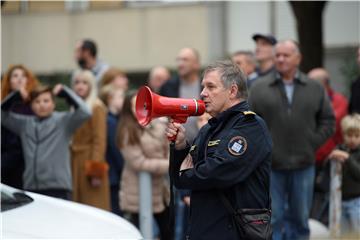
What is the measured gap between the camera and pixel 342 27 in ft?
61.4

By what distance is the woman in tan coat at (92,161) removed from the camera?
848 cm

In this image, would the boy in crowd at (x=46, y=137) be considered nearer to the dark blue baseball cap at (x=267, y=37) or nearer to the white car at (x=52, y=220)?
the white car at (x=52, y=220)

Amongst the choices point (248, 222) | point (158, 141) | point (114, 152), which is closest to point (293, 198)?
point (158, 141)

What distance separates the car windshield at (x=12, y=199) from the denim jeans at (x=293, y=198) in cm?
260

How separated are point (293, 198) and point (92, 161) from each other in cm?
211

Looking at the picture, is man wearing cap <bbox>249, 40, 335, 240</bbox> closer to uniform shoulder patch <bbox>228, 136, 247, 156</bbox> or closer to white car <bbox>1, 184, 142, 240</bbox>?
white car <bbox>1, 184, 142, 240</bbox>

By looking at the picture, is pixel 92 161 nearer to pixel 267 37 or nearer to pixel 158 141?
pixel 158 141

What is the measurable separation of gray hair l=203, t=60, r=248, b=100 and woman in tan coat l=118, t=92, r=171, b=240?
3.39m

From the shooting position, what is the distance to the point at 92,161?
27.9 ft

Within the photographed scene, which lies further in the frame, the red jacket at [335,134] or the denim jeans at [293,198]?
the red jacket at [335,134]

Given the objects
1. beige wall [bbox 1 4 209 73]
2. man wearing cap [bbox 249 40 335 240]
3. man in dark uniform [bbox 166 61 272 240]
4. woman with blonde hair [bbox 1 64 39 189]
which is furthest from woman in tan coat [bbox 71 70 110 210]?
beige wall [bbox 1 4 209 73]

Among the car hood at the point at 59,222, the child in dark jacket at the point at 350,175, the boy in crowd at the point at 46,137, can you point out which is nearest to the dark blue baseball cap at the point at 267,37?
the child in dark jacket at the point at 350,175

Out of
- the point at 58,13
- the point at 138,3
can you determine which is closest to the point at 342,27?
the point at 138,3

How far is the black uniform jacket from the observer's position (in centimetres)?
461
